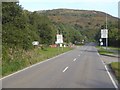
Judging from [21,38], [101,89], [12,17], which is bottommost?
[101,89]

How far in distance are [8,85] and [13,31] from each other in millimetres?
16688

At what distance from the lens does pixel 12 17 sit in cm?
3186

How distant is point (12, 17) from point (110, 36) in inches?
3648

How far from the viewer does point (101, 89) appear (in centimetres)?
1315

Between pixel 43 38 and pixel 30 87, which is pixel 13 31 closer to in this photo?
pixel 30 87

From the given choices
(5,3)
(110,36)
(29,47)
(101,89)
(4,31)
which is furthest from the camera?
(110,36)

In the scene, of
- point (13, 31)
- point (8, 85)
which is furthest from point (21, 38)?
point (8, 85)

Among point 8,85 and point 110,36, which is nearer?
point 8,85

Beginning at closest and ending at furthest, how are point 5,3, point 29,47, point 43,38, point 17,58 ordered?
point 17,58
point 5,3
point 29,47
point 43,38

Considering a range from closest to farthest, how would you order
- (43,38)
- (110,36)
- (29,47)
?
(29,47)
(43,38)
(110,36)

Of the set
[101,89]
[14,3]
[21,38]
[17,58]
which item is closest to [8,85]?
[101,89]

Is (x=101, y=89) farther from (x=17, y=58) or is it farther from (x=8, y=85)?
(x=17, y=58)

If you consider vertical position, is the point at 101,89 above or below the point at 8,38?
below

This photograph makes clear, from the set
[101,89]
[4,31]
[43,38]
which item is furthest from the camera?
[43,38]
